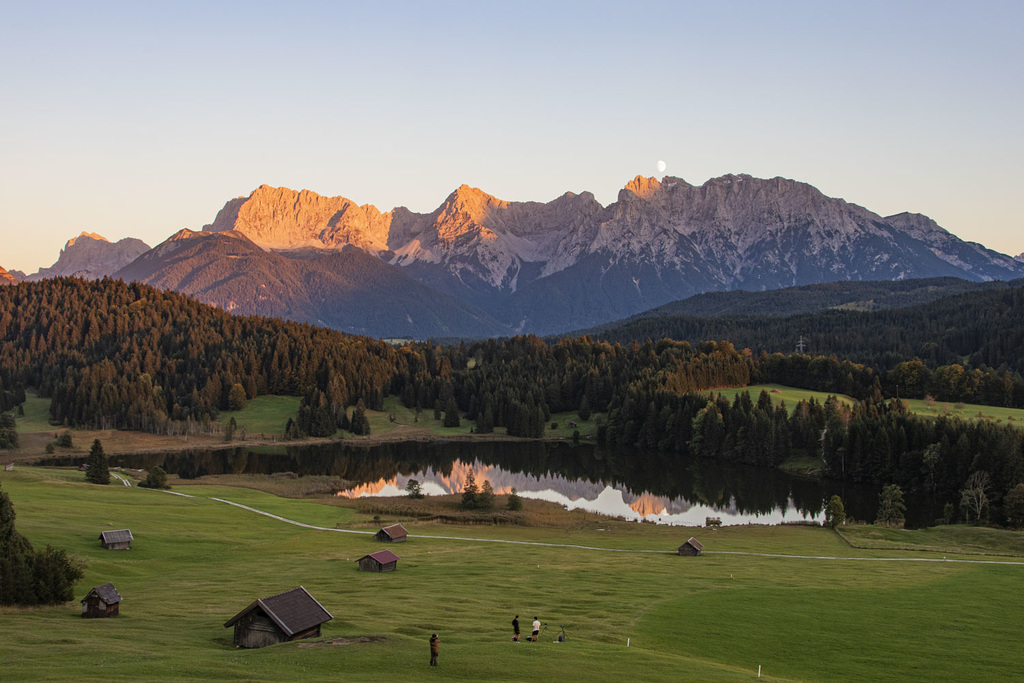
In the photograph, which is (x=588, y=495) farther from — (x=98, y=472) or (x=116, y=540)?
(x=116, y=540)

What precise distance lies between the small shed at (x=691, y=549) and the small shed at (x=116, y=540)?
145 ft

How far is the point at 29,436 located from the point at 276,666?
147617 millimetres

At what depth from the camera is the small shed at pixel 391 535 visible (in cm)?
7212

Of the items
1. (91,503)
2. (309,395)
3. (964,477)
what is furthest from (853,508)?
(309,395)

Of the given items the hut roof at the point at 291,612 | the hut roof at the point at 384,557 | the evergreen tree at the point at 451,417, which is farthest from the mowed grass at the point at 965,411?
the hut roof at the point at 291,612

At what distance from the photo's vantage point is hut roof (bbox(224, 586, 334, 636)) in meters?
35.8

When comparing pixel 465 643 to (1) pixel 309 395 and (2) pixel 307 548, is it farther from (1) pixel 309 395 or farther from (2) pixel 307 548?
(1) pixel 309 395

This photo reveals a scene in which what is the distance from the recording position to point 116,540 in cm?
6025

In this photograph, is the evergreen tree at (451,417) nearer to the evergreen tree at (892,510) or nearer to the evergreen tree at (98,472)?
the evergreen tree at (98,472)

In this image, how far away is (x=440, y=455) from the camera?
505 ft

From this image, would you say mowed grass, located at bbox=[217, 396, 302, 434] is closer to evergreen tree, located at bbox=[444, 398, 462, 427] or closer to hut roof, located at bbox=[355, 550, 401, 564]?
evergreen tree, located at bbox=[444, 398, 462, 427]

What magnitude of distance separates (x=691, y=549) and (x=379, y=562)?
27.0m

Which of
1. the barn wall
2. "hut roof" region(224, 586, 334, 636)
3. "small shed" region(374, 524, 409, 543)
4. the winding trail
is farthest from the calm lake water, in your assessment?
the barn wall

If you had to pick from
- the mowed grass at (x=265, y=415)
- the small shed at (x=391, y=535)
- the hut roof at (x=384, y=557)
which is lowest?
the small shed at (x=391, y=535)
